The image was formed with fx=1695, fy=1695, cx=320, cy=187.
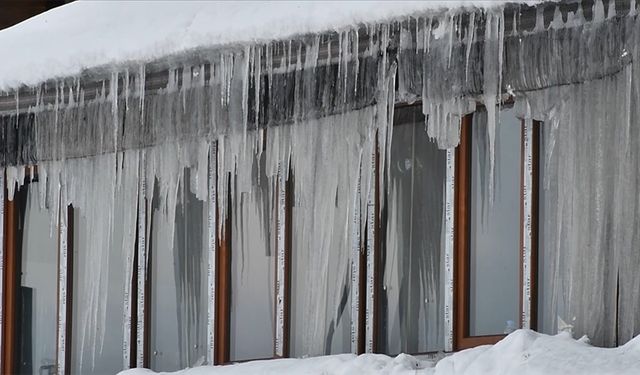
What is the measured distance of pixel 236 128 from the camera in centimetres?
1136

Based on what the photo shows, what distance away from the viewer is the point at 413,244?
10.8m

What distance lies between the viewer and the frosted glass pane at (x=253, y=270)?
38.1ft

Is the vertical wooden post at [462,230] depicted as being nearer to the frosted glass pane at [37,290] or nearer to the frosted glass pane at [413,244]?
the frosted glass pane at [413,244]

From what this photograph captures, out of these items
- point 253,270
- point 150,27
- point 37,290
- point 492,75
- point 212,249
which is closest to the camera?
point 492,75

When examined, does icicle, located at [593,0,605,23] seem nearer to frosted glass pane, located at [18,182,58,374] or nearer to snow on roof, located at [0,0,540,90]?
snow on roof, located at [0,0,540,90]

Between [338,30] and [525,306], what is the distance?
6.54ft

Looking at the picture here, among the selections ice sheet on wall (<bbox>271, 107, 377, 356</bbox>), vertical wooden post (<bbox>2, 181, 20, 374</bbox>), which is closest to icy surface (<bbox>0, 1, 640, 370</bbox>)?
ice sheet on wall (<bbox>271, 107, 377, 356</bbox>)

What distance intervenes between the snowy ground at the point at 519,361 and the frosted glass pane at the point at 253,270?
110 cm

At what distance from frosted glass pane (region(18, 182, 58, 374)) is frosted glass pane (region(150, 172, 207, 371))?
1085 millimetres

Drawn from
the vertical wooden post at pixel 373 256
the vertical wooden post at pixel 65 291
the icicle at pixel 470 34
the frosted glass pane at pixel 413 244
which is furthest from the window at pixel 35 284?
the icicle at pixel 470 34

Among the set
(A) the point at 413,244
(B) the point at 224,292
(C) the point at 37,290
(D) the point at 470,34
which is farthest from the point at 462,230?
(C) the point at 37,290

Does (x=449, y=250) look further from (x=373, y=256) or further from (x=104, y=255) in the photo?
(x=104, y=255)

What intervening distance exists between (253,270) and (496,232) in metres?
2.08

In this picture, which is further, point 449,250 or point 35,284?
point 35,284
